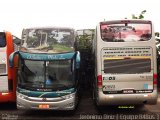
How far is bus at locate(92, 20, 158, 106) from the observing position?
53.5ft

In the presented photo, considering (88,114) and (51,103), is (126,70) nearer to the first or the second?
(88,114)

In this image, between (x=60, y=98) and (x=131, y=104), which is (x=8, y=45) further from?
(x=131, y=104)

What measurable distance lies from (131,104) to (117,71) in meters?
1.40

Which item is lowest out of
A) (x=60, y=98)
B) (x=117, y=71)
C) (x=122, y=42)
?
(x=60, y=98)

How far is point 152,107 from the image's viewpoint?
2047cm

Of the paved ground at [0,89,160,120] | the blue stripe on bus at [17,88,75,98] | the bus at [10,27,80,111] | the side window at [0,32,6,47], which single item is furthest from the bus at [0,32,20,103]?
the blue stripe on bus at [17,88,75,98]

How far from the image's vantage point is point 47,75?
17047 mm

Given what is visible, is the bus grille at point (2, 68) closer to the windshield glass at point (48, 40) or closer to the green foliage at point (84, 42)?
the windshield glass at point (48, 40)

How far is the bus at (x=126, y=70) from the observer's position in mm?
16297

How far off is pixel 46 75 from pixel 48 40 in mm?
1717

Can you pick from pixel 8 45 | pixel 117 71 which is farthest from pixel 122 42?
pixel 8 45

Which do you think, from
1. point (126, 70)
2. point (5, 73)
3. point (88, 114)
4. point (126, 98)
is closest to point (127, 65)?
point (126, 70)

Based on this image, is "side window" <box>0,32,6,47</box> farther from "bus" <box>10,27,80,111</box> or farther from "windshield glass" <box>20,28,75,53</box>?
"bus" <box>10,27,80,111</box>

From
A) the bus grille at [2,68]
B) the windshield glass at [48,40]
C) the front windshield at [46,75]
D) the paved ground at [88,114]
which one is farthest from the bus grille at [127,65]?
the bus grille at [2,68]
